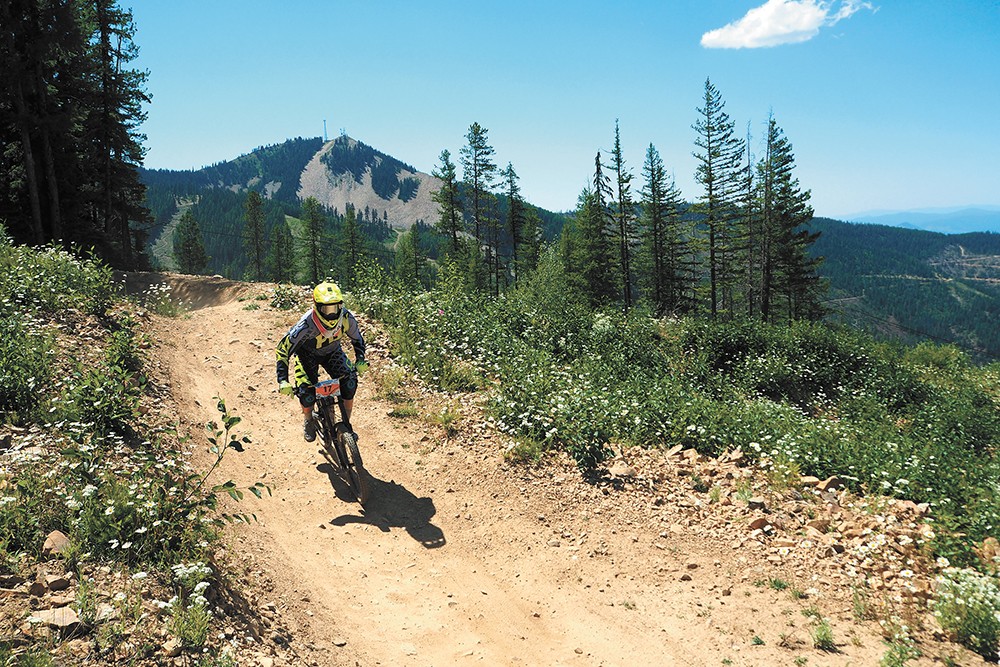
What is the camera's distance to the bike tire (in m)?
7.18

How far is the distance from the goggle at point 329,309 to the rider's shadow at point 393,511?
255cm

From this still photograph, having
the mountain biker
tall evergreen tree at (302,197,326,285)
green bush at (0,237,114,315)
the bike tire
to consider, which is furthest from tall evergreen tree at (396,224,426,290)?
the bike tire

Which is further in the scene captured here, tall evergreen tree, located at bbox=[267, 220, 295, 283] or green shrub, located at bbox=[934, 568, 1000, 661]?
tall evergreen tree, located at bbox=[267, 220, 295, 283]

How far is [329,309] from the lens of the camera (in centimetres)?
741

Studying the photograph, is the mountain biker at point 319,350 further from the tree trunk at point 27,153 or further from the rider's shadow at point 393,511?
the tree trunk at point 27,153

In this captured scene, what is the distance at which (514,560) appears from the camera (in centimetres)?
650

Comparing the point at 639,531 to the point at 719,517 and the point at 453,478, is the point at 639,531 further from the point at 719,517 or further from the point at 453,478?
the point at 453,478

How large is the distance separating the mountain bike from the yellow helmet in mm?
897

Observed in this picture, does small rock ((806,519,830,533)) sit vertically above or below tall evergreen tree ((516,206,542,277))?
below

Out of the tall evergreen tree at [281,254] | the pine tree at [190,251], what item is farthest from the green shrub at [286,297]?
the pine tree at [190,251]

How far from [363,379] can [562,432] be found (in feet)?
16.1

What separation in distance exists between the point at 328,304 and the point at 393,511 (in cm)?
312

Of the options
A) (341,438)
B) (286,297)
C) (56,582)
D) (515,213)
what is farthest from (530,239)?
(56,582)

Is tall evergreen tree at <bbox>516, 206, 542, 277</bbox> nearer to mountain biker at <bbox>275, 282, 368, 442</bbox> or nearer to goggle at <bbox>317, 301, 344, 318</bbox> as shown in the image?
mountain biker at <bbox>275, 282, 368, 442</bbox>
